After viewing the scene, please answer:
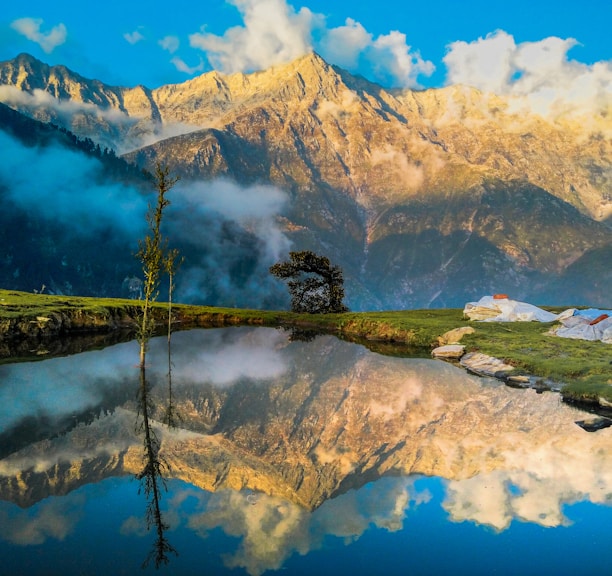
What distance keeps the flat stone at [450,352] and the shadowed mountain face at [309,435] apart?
1151 centimetres

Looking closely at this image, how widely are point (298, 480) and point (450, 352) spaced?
38329mm

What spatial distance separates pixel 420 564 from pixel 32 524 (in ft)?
37.1

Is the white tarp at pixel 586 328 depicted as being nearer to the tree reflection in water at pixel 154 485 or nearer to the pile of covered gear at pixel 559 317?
the pile of covered gear at pixel 559 317

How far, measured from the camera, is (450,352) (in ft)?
177

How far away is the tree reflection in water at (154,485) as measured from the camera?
13.8 m

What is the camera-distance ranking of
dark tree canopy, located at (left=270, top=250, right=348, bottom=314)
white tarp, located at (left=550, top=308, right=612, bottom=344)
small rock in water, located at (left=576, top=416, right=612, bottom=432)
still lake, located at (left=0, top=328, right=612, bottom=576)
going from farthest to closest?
dark tree canopy, located at (left=270, top=250, right=348, bottom=314) → white tarp, located at (left=550, top=308, right=612, bottom=344) → small rock in water, located at (left=576, top=416, right=612, bottom=432) → still lake, located at (left=0, top=328, right=612, bottom=576)

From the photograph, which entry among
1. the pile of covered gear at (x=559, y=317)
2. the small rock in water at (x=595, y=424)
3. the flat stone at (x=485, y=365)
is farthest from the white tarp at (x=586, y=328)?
the small rock in water at (x=595, y=424)

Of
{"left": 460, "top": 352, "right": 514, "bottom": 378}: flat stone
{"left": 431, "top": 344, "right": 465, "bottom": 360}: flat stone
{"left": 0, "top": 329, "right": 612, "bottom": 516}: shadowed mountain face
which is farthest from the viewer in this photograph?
{"left": 431, "top": 344, "right": 465, "bottom": 360}: flat stone

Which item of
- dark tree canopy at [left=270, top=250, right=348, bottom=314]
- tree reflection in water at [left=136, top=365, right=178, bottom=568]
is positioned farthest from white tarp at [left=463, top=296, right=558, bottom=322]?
tree reflection in water at [left=136, top=365, right=178, bottom=568]

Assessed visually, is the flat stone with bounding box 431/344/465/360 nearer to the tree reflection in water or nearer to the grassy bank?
the grassy bank

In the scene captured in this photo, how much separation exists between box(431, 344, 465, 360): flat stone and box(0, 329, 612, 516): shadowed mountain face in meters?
11.5

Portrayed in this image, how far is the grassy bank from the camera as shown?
3994cm

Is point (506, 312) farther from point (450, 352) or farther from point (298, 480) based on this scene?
point (298, 480)

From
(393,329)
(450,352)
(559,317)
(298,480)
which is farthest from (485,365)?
(298,480)
